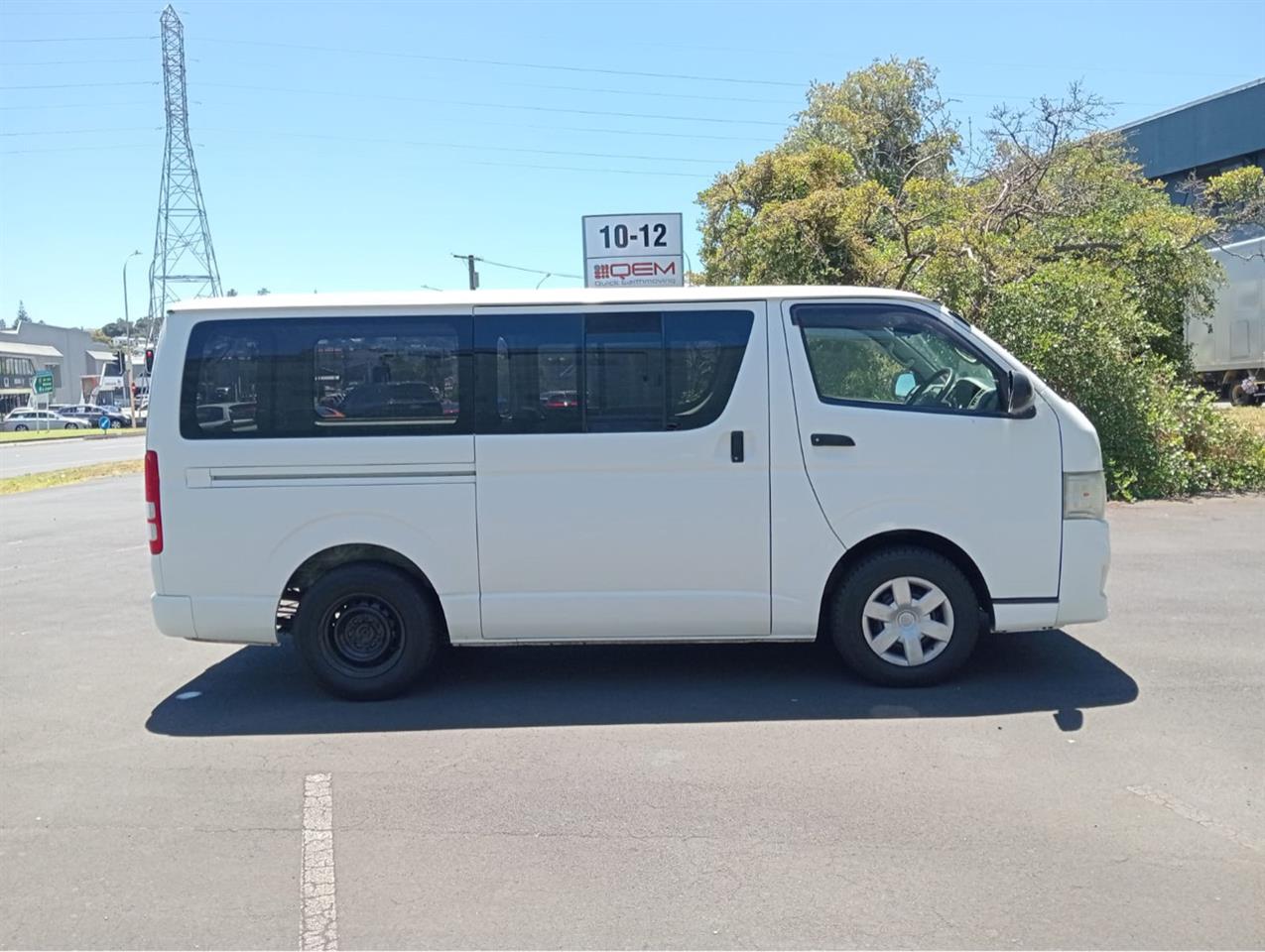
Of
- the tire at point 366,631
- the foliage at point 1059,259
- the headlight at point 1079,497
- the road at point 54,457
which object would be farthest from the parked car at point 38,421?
the headlight at point 1079,497

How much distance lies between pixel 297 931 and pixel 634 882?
1.19m

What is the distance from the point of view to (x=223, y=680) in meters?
6.51


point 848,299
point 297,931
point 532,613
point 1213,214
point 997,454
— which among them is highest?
point 1213,214

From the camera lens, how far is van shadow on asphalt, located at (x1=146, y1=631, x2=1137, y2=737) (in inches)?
220

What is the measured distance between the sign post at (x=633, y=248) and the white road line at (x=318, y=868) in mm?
12396

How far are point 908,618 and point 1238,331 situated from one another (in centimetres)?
2620

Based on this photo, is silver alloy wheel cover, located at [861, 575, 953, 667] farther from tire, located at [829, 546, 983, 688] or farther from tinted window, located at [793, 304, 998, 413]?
tinted window, located at [793, 304, 998, 413]

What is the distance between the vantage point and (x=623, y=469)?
18.8 ft

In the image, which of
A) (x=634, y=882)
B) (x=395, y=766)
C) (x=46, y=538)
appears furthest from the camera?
(x=46, y=538)

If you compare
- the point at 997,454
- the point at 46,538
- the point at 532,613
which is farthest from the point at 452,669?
the point at 46,538

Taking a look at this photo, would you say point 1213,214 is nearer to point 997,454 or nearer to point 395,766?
point 997,454

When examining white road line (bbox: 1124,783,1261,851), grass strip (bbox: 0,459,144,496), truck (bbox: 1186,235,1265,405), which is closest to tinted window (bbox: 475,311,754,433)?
white road line (bbox: 1124,783,1261,851)

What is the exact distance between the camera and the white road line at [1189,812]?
406cm

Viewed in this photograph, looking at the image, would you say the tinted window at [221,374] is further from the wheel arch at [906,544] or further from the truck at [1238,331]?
the truck at [1238,331]
